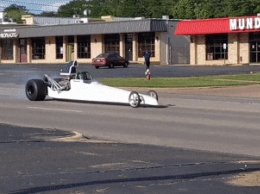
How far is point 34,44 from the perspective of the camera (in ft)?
306

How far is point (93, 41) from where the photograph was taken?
86.1 meters

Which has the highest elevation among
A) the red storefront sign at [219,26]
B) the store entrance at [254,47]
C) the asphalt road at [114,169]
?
the red storefront sign at [219,26]

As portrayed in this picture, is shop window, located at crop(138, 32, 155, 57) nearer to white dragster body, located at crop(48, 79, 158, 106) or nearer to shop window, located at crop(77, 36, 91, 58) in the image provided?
shop window, located at crop(77, 36, 91, 58)

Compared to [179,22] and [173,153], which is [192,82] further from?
[179,22]

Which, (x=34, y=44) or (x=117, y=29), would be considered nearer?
(x=117, y=29)

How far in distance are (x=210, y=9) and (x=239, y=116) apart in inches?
3817

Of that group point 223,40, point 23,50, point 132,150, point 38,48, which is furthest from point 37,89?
point 23,50

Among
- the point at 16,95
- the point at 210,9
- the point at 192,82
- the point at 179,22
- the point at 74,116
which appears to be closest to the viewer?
the point at 74,116

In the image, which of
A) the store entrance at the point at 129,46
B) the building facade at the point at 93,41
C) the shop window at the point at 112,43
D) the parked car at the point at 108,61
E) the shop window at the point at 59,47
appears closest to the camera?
the parked car at the point at 108,61

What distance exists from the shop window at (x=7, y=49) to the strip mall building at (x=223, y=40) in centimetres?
2929

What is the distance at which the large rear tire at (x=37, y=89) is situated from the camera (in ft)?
93.4

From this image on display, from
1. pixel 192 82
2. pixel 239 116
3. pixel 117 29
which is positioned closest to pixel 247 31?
pixel 117 29

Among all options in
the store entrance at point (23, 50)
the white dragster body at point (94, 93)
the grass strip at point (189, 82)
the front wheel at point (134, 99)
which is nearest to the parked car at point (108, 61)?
the grass strip at point (189, 82)

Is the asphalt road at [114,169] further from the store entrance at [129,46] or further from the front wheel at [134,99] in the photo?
the store entrance at [129,46]
